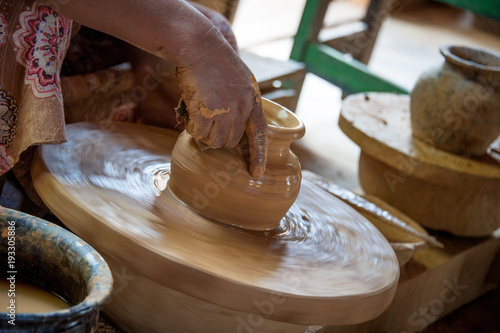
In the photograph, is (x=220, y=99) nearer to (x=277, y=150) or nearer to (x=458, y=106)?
(x=277, y=150)

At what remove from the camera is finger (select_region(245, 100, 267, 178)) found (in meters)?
1.42

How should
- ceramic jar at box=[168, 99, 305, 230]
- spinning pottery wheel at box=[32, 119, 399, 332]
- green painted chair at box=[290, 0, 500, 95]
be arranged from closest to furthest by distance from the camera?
1. spinning pottery wheel at box=[32, 119, 399, 332]
2. ceramic jar at box=[168, 99, 305, 230]
3. green painted chair at box=[290, 0, 500, 95]

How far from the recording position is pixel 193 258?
1225 mm

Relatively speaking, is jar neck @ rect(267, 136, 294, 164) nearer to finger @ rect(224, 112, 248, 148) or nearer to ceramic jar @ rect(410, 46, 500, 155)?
finger @ rect(224, 112, 248, 148)

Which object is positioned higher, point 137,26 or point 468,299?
point 137,26

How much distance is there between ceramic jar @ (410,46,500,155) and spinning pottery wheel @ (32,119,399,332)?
48.4 inches

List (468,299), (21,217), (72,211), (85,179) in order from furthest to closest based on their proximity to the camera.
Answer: (468,299)
(85,179)
(72,211)
(21,217)

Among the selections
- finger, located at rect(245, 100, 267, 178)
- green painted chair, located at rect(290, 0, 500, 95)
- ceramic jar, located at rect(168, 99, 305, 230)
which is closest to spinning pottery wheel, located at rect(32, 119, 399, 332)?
ceramic jar, located at rect(168, 99, 305, 230)

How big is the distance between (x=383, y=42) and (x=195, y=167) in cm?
741

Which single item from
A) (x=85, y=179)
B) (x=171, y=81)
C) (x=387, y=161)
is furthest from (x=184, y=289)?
(x=387, y=161)

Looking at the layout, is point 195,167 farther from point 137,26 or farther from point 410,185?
point 410,185

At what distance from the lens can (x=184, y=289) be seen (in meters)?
1.20

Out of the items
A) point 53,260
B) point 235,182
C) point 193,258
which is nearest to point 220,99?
point 235,182

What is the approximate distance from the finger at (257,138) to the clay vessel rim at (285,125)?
0.04m
